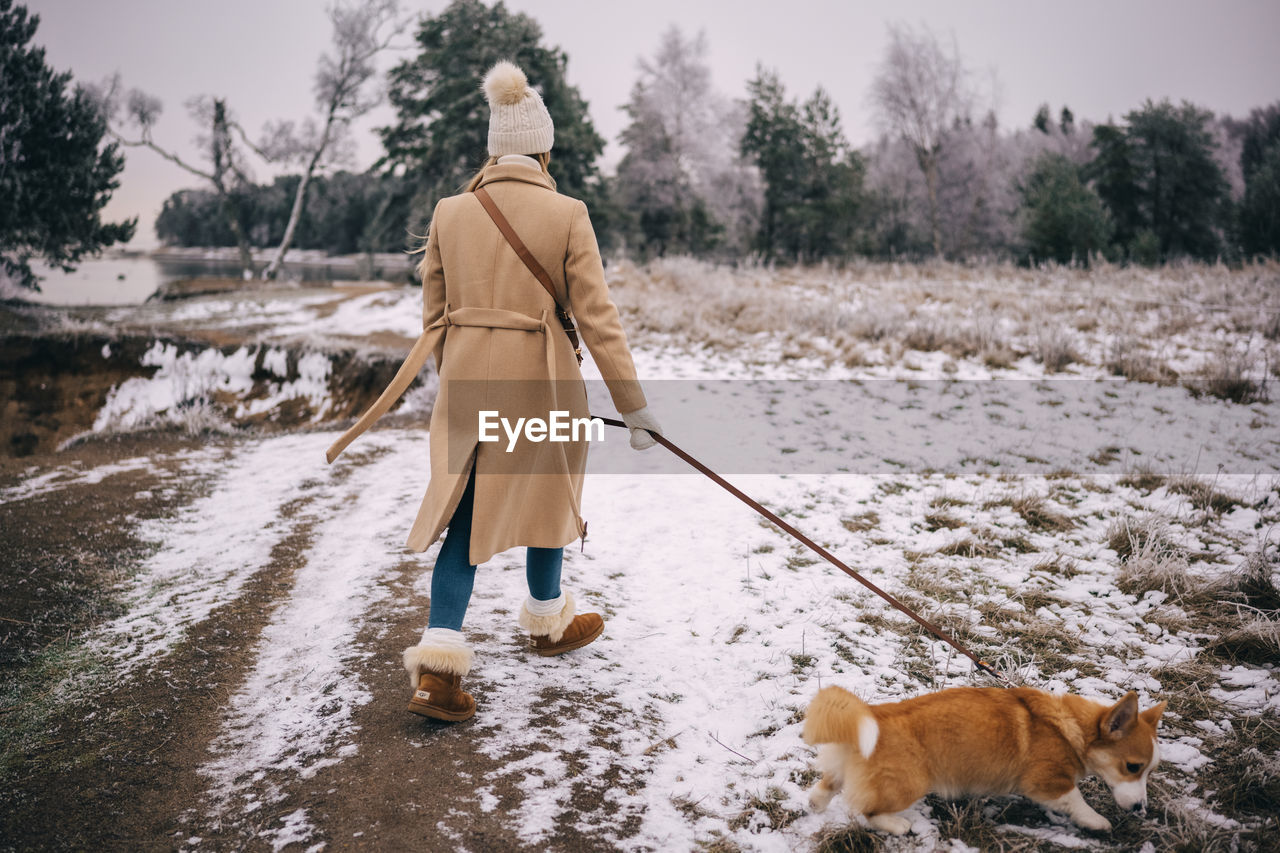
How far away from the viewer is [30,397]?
827 cm

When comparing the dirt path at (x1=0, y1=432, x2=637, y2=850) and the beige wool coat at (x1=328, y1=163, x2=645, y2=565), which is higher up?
the beige wool coat at (x1=328, y1=163, x2=645, y2=565)

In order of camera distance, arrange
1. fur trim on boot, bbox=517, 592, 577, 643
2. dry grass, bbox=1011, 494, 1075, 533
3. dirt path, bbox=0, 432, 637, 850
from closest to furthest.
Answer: dirt path, bbox=0, 432, 637, 850
fur trim on boot, bbox=517, 592, 577, 643
dry grass, bbox=1011, 494, 1075, 533

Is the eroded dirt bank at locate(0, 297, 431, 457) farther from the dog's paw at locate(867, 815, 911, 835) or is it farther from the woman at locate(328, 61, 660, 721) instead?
the dog's paw at locate(867, 815, 911, 835)

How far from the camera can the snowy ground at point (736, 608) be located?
2.05 metres

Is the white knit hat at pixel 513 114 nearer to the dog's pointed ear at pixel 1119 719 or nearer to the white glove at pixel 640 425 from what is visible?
the white glove at pixel 640 425

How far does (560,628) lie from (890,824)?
147 centimetres

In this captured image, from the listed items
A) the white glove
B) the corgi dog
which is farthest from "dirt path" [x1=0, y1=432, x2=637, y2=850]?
the white glove

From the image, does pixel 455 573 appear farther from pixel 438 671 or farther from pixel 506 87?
pixel 506 87

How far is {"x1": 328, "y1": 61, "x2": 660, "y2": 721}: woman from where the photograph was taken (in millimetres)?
2309

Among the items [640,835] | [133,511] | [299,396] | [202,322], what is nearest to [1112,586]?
[640,835]

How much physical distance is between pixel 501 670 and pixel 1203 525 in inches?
174

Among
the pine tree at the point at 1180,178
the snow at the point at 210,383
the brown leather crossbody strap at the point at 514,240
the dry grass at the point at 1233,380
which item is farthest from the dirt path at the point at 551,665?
the pine tree at the point at 1180,178

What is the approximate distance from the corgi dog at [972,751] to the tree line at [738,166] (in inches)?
761

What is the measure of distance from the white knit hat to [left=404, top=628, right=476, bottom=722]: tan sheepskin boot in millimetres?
1828
